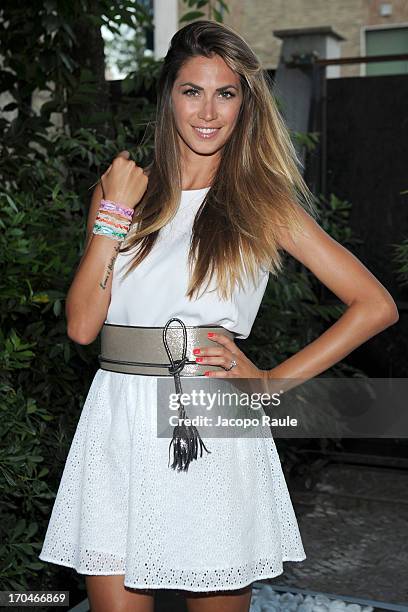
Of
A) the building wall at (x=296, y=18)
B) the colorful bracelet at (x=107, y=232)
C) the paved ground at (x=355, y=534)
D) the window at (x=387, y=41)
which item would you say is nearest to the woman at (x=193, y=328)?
the colorful bracelet at (x=107, y=232)

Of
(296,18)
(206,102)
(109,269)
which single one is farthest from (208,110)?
(296,18)

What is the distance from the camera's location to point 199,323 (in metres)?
2.18

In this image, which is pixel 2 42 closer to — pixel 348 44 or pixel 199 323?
pixel 199 323

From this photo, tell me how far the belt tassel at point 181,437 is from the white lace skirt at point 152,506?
0.02m

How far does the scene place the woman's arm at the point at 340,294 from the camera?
7.31ft

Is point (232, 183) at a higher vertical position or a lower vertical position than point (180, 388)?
higher

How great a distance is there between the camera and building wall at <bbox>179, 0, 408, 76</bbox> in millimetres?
17000

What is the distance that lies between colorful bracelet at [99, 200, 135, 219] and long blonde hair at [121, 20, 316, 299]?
2.8 inches

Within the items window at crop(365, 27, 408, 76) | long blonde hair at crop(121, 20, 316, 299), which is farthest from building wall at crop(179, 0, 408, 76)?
long blonde hair at crop(121, 20, 316, 299)

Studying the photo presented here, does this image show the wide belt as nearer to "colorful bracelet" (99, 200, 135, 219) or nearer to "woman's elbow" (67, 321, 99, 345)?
"woman's elbow" (67, 321, 99, 345)

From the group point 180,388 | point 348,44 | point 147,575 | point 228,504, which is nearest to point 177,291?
point 180,388

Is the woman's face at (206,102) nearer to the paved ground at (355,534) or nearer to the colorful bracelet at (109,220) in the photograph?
the colorful bracelet at (109,220)

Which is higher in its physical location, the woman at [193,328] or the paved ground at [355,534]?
the woman at [193,328]

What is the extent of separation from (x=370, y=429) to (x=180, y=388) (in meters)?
4.44
